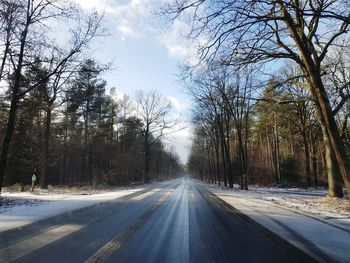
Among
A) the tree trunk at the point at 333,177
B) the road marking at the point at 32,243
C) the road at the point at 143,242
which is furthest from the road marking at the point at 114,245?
the tree trunk at the point at 333,177

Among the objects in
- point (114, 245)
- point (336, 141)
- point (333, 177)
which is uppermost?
point (336, 141)

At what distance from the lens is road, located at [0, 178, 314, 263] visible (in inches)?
296

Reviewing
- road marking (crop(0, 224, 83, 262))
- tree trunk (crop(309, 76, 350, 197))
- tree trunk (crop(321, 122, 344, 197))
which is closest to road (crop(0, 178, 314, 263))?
road marking (crop(0, 224, 83, 262))

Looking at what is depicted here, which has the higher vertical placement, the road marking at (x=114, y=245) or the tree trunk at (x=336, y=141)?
the tree trunk at (x=336, y=141)

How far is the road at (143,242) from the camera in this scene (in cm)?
751

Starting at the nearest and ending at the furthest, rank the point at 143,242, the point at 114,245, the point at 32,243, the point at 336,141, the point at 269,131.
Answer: the point at 114,245 → the point at 32,243 → the point at 143,242 → the point at 336,141 → the point at 269,131

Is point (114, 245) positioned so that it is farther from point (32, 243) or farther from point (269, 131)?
point (269, 131)

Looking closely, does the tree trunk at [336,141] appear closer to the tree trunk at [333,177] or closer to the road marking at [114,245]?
the tree trunk at [333,177]

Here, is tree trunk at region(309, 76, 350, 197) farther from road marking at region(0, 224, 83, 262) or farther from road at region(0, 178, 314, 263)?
road marking at region(0, 224, 83, 262)

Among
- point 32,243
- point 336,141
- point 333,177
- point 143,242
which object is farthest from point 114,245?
point 333,177

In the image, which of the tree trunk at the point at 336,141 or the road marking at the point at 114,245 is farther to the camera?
the tree trunk at the point at 336,141

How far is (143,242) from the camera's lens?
9.05 meters

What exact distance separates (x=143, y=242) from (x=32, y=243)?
2378 millimetres

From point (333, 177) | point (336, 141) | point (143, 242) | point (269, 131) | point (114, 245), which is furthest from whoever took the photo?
point (269, 131)
